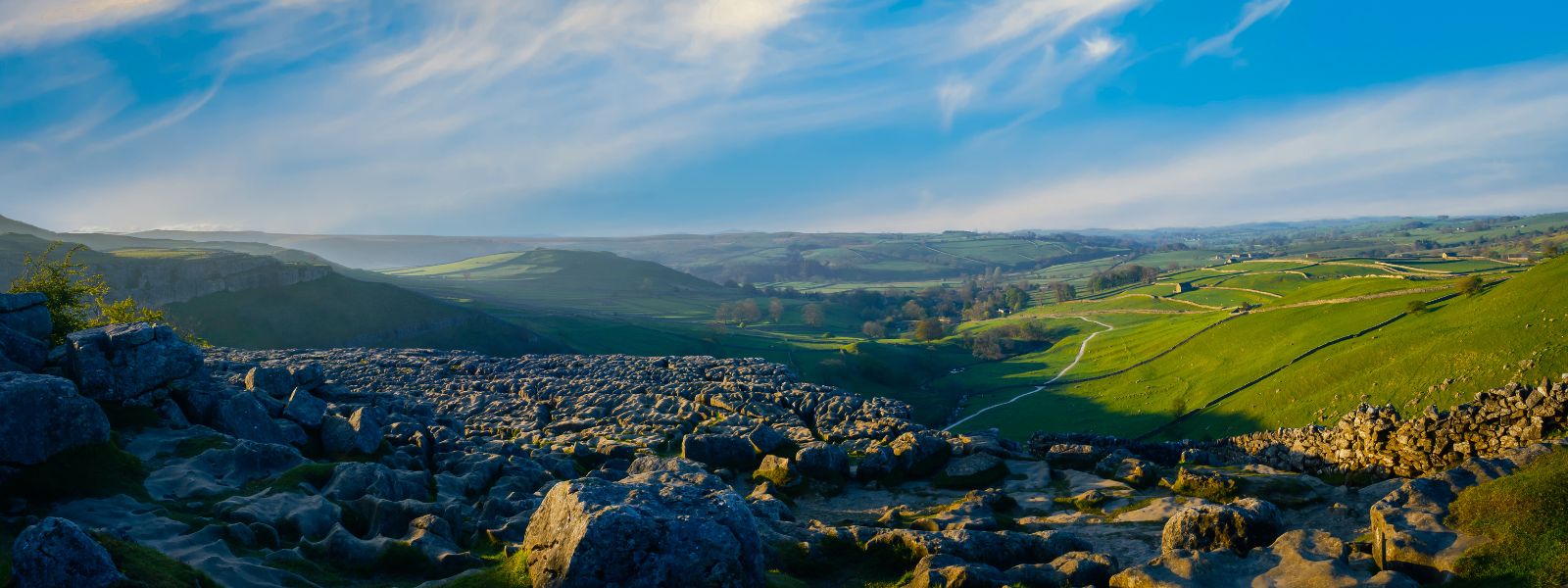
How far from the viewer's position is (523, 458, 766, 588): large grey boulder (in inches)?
686

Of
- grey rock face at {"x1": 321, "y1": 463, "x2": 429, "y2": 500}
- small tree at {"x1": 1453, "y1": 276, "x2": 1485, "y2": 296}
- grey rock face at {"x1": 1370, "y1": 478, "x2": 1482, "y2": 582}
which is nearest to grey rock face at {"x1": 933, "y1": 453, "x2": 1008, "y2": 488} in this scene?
grey rock face at {"x1": 1370, "y1": 478, "x2": 1482, "y2": 582}

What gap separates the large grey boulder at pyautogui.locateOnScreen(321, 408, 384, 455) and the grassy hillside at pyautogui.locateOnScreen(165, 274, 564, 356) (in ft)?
407

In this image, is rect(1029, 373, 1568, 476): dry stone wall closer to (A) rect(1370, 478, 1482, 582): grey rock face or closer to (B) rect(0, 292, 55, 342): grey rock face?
(A) rect(1370, 478, 1482, 582): grey rock face

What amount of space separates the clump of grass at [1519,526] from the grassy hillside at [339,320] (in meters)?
154

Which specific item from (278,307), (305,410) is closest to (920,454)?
(305,410)

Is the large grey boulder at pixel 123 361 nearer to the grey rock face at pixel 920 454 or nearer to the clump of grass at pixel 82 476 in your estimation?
the clump of grass at pixel 82 476

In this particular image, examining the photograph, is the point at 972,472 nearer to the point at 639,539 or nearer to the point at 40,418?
the point at 639,539

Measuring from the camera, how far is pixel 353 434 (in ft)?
115

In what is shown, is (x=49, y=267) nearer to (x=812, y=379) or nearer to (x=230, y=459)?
(x=230, y=459)

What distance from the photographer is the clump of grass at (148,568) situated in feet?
50.7

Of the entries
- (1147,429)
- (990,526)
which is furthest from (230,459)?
(1147,429)

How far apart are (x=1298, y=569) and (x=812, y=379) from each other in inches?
5037

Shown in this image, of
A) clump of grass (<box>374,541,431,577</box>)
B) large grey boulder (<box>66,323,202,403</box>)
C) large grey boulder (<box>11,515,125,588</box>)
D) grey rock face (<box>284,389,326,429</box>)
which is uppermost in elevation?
large grey boulder (<box>66,323,202,403</box>)

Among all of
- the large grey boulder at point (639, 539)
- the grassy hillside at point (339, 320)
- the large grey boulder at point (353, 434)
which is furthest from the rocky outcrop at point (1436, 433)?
the grassy hillside at point (339, 320)
